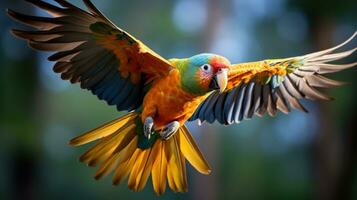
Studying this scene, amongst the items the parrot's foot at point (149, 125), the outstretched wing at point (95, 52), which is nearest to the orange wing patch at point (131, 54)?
the outstretched wing at point (95, 52)

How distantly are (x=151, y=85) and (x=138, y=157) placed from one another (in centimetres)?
53

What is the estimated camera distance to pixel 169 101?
324 centimetres

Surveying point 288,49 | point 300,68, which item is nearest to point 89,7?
point 300,68

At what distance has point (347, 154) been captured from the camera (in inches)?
285

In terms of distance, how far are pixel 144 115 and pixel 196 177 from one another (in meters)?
6.91

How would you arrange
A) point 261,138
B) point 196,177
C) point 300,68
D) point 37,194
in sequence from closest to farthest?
1. point 300,68
2. point 37,194
3. point 196,177
4. point 261,138

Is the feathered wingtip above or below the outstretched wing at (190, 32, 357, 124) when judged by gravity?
above

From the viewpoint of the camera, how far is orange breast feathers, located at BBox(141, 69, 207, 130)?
320 cm

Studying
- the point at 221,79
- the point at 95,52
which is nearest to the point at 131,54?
the point at 95,52

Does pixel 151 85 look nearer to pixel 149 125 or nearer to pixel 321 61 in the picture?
pixel 149 125

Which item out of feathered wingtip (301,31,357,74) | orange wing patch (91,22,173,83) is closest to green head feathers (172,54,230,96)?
orange wing patch (91,22,173,83)

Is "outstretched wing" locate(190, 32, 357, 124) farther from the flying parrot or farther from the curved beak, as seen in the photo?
the curved beak

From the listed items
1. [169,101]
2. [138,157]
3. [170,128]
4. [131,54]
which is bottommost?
[138,157]

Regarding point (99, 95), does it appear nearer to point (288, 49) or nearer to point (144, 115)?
point (144, 115)
